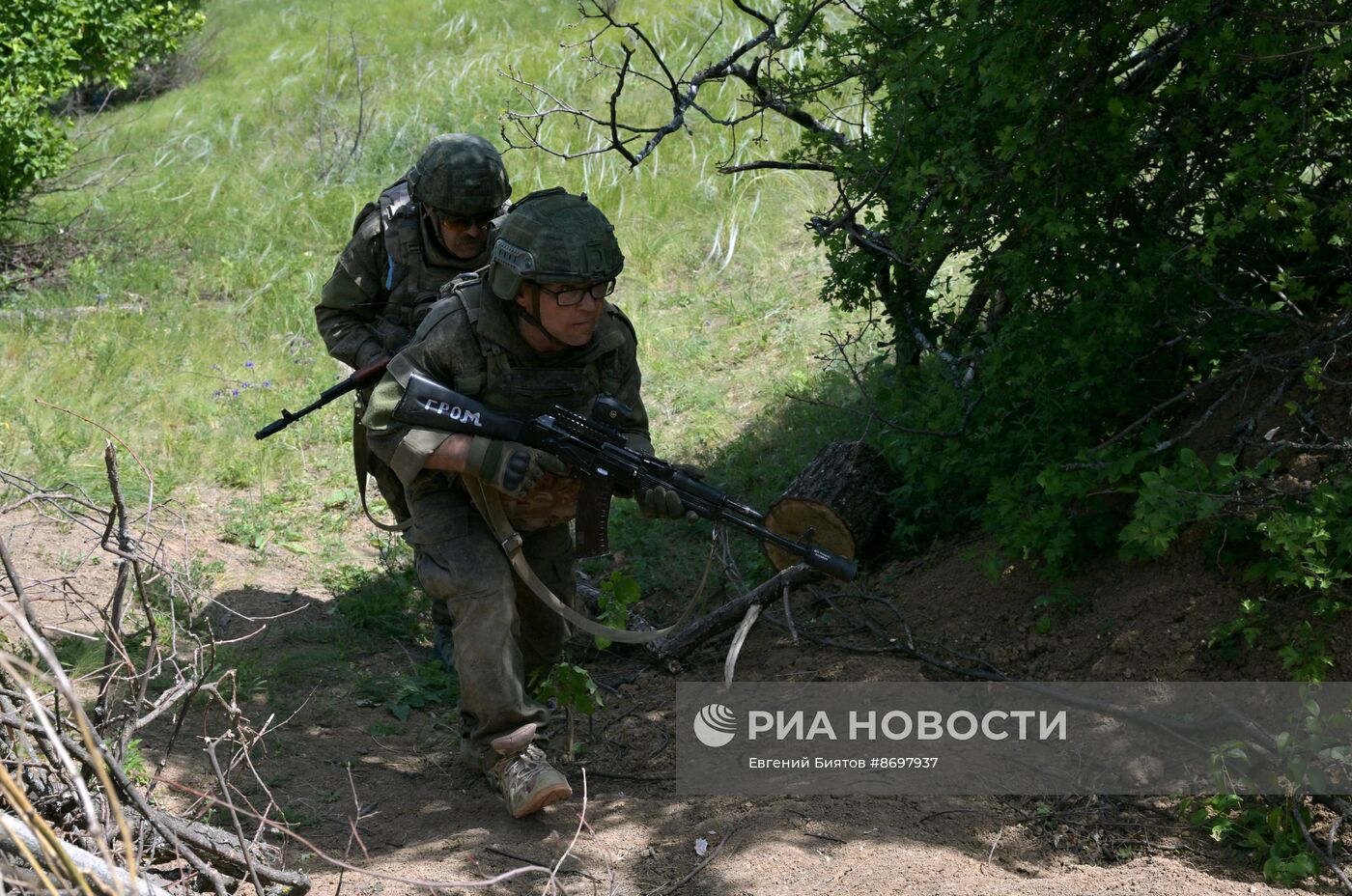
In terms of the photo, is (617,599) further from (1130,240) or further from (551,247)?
(1130,240)

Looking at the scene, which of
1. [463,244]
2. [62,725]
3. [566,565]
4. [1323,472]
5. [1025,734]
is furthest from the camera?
[463,244]

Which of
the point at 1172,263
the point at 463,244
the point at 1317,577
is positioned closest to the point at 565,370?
the point at 463,244

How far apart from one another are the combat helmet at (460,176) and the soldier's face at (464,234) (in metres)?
0.05

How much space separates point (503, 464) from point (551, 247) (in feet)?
2.19

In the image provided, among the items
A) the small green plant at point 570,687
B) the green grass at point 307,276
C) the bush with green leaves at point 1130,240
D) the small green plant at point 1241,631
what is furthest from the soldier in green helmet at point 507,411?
the green grass at point 307,276

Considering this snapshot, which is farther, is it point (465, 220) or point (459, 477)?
point (465, 220)

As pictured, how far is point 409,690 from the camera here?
495 cm

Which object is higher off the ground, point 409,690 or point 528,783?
point 409,690

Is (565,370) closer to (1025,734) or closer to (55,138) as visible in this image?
(1025,734)

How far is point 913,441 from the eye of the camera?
17.6 feet

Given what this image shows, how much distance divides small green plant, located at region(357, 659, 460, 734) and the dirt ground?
47 millimetres

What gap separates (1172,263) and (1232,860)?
190 centimetres

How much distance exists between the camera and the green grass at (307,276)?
731 centimetres

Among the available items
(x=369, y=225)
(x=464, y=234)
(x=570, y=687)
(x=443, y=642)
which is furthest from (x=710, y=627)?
(x=369, y=225)
